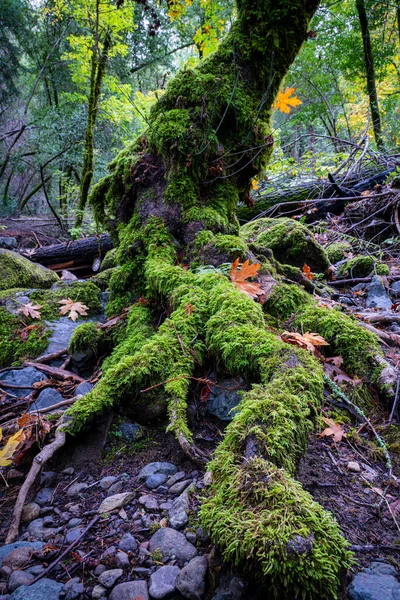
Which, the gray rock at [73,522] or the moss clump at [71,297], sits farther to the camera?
the moss clump at [71,297]

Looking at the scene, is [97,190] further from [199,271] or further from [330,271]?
[330,271]

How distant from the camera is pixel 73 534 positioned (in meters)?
1.41

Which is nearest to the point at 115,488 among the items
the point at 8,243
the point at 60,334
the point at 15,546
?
the point at 15,546

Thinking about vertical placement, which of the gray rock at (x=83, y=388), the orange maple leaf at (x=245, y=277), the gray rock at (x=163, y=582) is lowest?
the gray rock at (x=163, y=582)

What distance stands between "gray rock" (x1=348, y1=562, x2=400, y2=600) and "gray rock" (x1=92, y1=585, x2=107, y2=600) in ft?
2.61

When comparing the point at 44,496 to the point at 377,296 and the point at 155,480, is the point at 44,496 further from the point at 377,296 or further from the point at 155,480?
the point at 377,296

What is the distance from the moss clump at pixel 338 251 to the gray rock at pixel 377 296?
1389mm

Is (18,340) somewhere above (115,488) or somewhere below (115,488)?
above

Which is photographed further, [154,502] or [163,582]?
[154,502]

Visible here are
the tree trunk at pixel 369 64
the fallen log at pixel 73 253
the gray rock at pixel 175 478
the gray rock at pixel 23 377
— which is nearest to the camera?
the gray rock at pixel 175 478

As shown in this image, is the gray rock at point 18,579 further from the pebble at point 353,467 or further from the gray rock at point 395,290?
the gray rock at point 395,290

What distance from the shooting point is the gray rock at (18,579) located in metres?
1.21

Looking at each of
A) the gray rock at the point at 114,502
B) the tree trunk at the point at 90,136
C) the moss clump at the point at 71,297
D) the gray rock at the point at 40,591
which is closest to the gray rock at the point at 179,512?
the gray rock at the point at 114,502

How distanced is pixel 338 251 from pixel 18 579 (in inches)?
221
